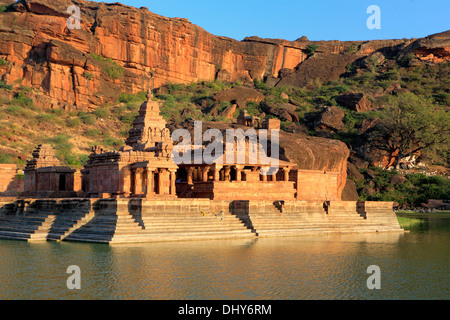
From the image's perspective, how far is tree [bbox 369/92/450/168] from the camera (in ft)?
189

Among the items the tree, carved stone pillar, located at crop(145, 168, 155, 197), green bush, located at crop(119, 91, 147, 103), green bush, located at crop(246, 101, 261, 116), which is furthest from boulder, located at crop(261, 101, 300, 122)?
carved stone pillar, located at crop(145, 168, 155, 197)

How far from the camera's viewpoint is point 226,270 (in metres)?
17.4

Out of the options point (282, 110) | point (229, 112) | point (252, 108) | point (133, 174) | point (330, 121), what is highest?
point (252, 108)

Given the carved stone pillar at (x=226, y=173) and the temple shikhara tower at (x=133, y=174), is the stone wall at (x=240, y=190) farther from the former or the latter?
the temple shikhara tower at (x=133, y=174)

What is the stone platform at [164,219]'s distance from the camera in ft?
76.4

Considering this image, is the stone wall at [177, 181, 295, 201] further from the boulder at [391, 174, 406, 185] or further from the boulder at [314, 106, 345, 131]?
the boulder at [314, 106, 345, 131]

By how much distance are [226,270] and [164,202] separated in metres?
7.49

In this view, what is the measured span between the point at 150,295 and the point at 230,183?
1676 cm

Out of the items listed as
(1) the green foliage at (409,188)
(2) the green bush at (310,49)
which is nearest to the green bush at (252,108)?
(1) the green foliage at (409,188)

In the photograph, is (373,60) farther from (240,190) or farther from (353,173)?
(240,190)

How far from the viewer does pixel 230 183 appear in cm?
3050

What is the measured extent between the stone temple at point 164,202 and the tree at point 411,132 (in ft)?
78.8

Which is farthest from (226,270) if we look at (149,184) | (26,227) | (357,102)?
(357,102)

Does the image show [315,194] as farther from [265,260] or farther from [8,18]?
[8,18]
